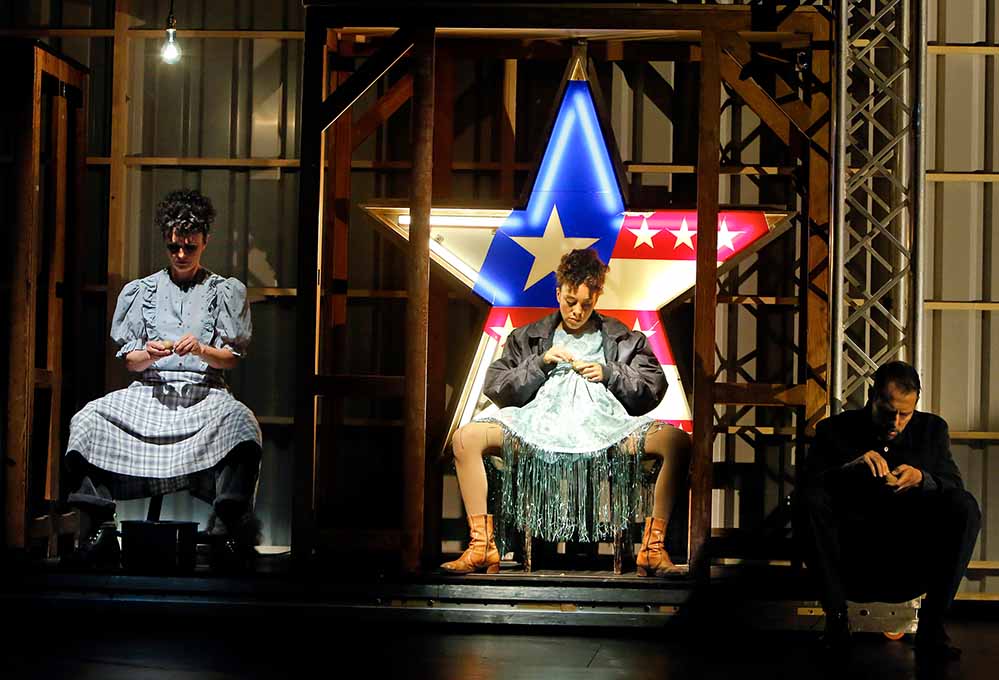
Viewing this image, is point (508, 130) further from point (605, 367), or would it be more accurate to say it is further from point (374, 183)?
point (605, 367)

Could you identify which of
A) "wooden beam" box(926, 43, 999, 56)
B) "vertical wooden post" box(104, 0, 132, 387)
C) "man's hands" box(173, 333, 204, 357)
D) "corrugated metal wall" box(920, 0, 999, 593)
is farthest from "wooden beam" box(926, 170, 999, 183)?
"vertical wooden post" box(104, 0, 132, 387)

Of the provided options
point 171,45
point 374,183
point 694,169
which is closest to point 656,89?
point 694,169

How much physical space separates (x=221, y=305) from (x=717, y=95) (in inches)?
101

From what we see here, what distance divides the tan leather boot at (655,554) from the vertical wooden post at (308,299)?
5.03ft

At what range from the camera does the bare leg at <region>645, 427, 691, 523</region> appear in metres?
6.51

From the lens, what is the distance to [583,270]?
265 inches

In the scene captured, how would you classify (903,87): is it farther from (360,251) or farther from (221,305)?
(221,305)

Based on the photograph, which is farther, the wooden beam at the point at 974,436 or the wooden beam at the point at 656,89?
the wooden beam at the point at 656,89

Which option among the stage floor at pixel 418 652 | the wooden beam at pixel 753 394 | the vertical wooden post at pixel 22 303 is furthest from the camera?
the vertical wooden post at pixel 22 303

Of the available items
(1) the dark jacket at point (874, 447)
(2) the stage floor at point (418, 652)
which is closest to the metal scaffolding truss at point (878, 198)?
(1) the dark jacket at point (874, 447)

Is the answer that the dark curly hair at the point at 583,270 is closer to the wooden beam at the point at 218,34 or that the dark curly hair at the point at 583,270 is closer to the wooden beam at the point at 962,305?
the wooden beam at the point at 962,305

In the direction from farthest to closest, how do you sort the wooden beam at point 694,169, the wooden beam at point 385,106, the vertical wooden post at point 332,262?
the wooden beam at point 694,169 < the vertical wooden post at point 332,262 < the wooden beam at point 385,106

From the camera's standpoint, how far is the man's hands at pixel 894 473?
557 centimetres

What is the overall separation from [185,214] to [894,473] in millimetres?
3567
